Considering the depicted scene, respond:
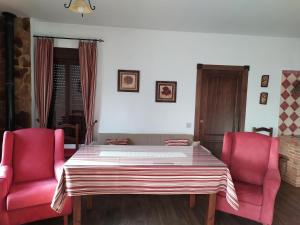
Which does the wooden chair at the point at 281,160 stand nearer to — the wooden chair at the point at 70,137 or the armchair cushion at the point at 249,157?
the armchair cushion at the point at 249,157

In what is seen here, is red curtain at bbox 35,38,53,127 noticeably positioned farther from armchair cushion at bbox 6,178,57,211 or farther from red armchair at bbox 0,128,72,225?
armchair cushion at bbox 6,178,57,211

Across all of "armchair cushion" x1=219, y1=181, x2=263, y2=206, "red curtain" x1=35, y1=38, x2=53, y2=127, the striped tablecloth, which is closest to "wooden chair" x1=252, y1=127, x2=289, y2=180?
"armchair cushion" x1=219, y1=181, x2=263, y2=206

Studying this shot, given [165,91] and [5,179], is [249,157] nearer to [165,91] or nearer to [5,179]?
[165,91]

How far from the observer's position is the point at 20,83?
3871 millimetres

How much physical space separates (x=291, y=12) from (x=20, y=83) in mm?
4390

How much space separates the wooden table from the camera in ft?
7.25

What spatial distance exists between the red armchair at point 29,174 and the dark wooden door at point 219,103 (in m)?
2.76

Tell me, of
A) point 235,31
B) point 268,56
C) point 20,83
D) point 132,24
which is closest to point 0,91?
point 20,83

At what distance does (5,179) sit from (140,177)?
4.46 feet

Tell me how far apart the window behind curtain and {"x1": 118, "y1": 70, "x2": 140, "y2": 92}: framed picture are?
2.53 ft

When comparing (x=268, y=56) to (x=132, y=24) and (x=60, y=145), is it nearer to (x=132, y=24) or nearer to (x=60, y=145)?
(x=132, y=24)

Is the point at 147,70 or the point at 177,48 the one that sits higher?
the point at 177,48

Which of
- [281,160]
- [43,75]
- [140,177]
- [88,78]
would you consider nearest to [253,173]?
[140,177]

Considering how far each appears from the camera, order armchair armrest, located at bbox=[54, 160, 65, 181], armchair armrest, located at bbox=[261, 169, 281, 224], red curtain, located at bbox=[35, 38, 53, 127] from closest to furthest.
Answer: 1. armchair armrest, located at bbox=[261, 169, 281, 224]
2. armchair armrest, located at bbox=[54, 160, 65, 181]
3. red curtain, located at bbox=[35, 38, 53, 127]
